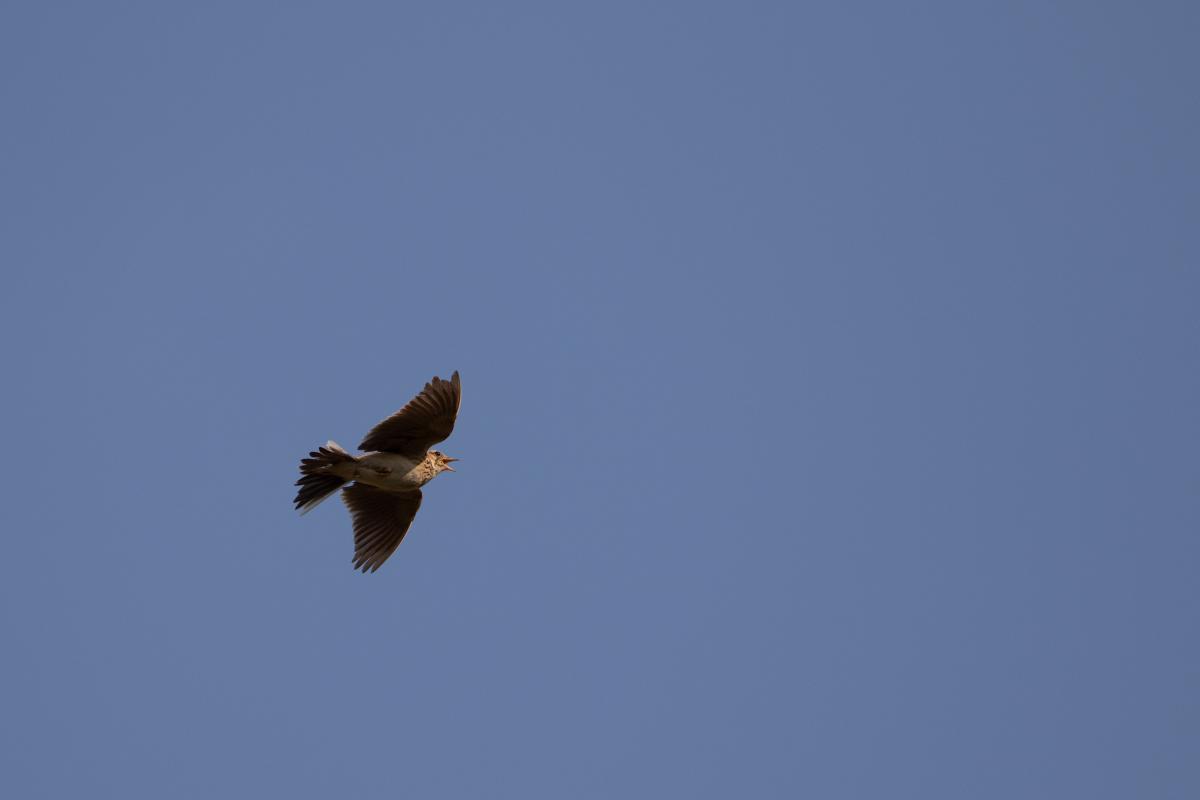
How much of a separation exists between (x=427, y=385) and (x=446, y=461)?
1635mm

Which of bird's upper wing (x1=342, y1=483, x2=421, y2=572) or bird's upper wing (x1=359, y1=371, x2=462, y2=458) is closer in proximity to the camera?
bird's upper wing (x1=359, y1=371, x2=462, y2=458)

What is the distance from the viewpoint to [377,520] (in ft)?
57.9

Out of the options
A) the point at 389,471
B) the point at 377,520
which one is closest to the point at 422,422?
the point at 389,471

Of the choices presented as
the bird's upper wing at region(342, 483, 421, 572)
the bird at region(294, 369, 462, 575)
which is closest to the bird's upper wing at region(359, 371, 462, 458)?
the bird at region(294, 369, 462, 575)

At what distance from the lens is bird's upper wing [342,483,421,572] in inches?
688

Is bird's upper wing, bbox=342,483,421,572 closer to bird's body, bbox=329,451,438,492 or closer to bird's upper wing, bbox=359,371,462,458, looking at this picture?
bird's body, bbox=329,451,438,492

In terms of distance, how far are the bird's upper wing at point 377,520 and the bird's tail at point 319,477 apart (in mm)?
1055

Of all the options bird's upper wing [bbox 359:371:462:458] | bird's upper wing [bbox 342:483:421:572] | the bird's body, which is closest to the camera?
bird's upper wing [bbox 359:371:462:458]

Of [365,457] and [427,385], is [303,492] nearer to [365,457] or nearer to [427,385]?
[365,457]

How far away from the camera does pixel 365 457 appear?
647 inches

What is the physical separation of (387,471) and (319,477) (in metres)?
0.77

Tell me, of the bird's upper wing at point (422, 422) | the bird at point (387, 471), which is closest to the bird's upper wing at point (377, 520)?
the bird at point (387, 471)

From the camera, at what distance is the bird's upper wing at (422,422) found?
16031 mm

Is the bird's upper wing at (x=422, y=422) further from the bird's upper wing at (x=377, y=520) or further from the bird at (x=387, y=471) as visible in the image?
the bird's upper wing at (x=377, y=520)
